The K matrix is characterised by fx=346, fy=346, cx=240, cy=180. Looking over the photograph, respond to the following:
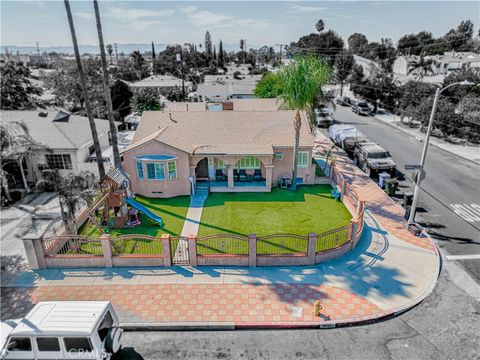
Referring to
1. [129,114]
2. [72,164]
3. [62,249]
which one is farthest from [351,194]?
[129,114]

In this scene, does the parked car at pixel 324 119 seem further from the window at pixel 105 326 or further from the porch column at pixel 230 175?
the window at pixel 105 326

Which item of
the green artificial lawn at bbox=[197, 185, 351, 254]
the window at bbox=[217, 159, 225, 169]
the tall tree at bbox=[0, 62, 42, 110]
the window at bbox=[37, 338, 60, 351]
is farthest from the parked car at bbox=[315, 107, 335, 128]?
the window at bbox=[37, 338, 60, 351]

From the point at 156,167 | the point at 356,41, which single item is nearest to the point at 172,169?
the point at 156,167

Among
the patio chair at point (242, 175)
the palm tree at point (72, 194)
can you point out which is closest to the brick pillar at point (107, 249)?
the palm tree at point (72, 194)

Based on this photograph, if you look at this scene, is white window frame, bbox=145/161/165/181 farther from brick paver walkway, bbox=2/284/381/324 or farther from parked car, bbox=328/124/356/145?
parked car, bbox=328/124/356/145

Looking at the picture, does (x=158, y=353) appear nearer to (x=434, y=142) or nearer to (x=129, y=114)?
(x=434, y=142)

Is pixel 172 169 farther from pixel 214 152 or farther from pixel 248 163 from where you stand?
pixel 248 163

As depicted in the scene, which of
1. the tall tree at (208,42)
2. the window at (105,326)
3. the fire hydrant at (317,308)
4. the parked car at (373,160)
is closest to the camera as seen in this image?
the window at (105,326)
